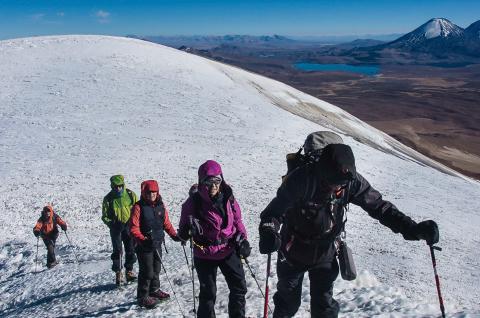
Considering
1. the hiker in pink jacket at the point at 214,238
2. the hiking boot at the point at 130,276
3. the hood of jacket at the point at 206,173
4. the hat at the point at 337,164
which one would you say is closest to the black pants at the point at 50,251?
the hiking boot at the point at 130,276

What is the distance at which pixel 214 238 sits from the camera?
5777mm

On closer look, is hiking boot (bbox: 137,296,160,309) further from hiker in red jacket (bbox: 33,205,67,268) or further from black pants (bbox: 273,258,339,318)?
hiker in red jacket (bbox: 33,205,67,268)

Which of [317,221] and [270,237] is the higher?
[317,221]

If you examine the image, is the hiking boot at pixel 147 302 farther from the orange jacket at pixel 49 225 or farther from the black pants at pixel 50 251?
the black pants at pixel 50 251

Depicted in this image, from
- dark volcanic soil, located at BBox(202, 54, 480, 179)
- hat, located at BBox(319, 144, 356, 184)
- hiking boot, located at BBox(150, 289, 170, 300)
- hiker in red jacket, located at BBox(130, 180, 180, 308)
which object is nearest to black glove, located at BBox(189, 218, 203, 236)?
hiker in red jacket, located at BBox(130, 180, 180, 308)

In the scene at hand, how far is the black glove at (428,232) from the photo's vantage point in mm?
4617

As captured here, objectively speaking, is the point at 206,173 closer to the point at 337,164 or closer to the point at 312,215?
the point at 312,215

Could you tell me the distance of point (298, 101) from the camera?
36.3 metres

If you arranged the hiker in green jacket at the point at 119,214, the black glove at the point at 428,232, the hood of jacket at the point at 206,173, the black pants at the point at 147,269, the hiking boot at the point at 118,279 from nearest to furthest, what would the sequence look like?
the black glove at the point at 428,232
the hood of jacket at the point at 206,173
the black pants at the point at 147,269
the hiker in green jacket at the point at 119,214
the hiking boot at the point at 118,279

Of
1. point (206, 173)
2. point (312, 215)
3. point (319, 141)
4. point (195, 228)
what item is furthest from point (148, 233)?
point (319, 141)

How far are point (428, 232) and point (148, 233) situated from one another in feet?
13.5

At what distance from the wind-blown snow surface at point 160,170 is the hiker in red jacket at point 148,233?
42 cm

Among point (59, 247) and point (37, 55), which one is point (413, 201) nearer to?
point (59, 247)

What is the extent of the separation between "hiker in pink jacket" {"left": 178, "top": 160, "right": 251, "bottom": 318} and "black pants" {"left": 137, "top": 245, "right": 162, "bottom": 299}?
4.56 ft
